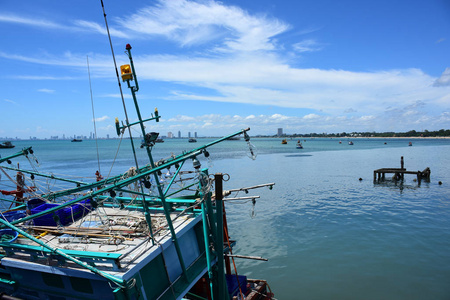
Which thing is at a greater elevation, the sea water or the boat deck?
the boat deck

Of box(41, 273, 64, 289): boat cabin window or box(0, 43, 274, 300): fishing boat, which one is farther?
box(41, 273, 64, 289): boat cabin window

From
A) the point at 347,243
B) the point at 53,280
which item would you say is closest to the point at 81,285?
the point at 53,280

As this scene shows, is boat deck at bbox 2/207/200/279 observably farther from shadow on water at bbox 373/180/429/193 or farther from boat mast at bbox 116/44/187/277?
shadow on water at bbox 373/180/429/193

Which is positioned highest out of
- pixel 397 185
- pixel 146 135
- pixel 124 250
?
pixel 146 135

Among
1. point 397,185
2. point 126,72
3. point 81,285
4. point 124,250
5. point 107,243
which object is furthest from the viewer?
point 397,185

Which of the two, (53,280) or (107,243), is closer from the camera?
(53,280)

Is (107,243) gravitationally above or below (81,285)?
above

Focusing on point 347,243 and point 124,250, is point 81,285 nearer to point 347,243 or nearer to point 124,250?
point 124,250

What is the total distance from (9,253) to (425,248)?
22976 millimetres

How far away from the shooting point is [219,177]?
8742 mm

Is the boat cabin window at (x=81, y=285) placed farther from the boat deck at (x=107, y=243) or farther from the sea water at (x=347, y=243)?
the sea water at (x=347, y=243)

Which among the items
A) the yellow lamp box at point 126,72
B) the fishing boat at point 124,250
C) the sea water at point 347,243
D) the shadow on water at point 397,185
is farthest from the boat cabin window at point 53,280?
the shadow on water at point 397,185

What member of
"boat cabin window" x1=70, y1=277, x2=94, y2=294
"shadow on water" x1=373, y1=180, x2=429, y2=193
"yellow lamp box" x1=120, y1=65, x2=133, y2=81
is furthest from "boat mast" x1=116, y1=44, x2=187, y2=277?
"shadow on water" x1=373, y1=180, x2=429, y2=193

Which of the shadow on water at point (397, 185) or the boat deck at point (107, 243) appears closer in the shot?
the boat deck at point (107, 243)
